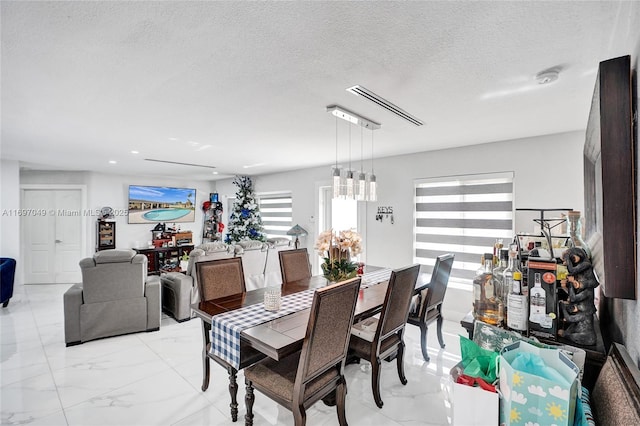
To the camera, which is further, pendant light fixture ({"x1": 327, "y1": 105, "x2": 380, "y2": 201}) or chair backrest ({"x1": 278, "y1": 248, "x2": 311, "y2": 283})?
chair backrest ({"x1": 278, "y1": 248, "x2": 311, "y2": 283})

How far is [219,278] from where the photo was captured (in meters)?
2.66

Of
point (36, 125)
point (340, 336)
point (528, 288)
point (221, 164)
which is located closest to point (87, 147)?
point (36, 125)

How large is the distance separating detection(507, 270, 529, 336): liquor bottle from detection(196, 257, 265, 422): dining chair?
5.58 feet

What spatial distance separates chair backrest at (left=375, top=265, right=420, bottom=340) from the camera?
2158mm

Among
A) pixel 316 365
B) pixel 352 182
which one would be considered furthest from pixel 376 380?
pixel 352 182

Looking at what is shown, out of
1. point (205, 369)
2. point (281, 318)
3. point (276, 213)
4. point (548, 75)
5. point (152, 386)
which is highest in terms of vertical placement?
point (548, 75)

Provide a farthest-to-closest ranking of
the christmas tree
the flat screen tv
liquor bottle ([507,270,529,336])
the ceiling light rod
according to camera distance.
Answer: the flat screen tv, the christmas tree, the ceiling light rod, liquor bottle ([507,270,529,336])

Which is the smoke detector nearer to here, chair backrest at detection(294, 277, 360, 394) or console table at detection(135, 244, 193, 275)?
chair backrest at detection(294, 277, 360, 394)

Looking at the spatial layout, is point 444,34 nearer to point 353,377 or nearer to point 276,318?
point 276,318

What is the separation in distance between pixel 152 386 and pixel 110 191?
582 cm

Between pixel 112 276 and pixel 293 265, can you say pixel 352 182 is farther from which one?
pixel 112 276

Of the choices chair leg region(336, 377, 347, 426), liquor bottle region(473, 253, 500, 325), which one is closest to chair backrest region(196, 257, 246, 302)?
chair leg region(336, 377, 347, 426)

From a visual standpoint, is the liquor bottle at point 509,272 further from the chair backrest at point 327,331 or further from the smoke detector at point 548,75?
the smoke detector at point 548,75

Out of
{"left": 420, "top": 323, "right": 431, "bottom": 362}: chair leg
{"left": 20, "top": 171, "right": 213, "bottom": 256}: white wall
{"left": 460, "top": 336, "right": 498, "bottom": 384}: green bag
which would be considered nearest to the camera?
{"left": 460, "top": 336, "right": 498, "bottom": 384}: green bag
